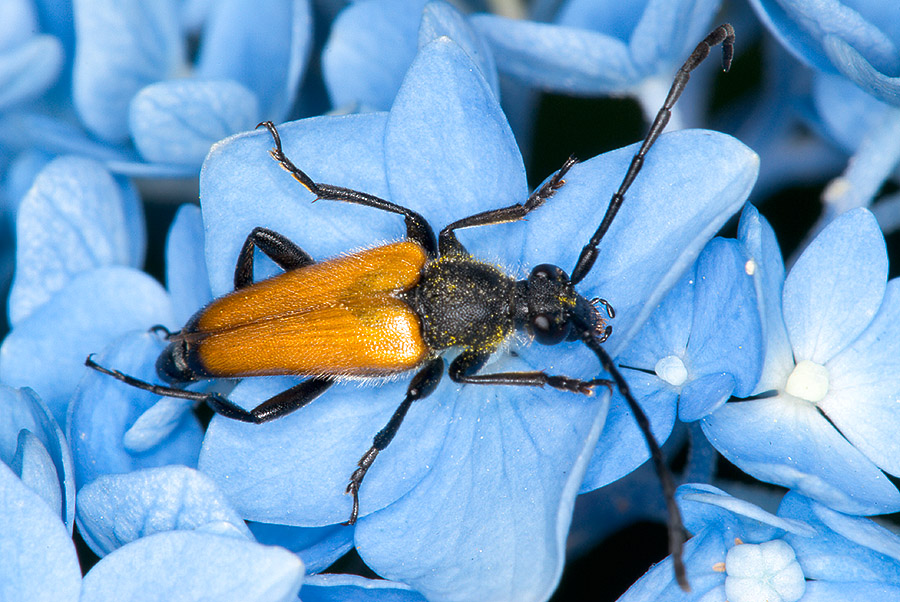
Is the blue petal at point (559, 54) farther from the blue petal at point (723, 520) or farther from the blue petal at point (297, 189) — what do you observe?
the blue petal at point (723, 520)

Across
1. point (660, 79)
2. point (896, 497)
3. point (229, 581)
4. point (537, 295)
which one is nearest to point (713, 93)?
point (660, 79)

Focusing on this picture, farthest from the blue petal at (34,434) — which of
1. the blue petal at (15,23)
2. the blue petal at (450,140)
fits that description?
the blue petal at (15,23)

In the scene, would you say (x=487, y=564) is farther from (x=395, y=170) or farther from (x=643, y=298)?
(x=395, y=170)

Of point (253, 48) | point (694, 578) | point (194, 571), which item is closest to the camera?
point (194, 571)

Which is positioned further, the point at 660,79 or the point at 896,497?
the point at 660,79

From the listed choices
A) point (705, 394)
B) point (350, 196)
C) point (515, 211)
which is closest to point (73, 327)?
point (350, 196)

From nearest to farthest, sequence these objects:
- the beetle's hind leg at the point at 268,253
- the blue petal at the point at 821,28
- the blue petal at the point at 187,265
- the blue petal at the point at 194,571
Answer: the blue petal at the point at 194,571
the blue petal at the point at 821,28
the beetle's hind leg at the point at 268,253
the blue petal at the point at 187,265

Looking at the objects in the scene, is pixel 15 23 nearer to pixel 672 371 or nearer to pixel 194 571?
pixel 194 571
